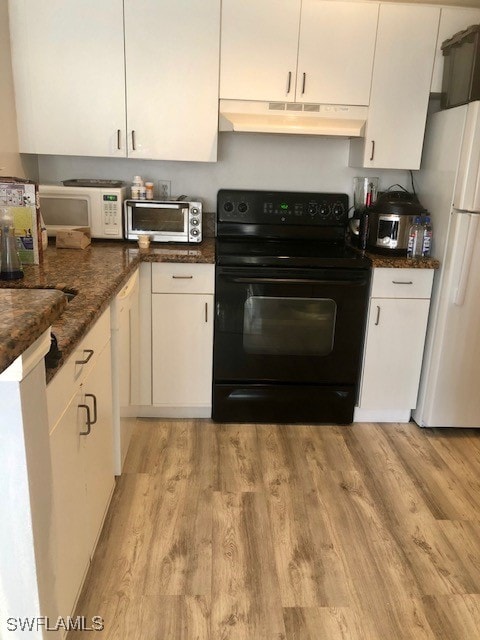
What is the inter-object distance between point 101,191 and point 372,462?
1972 millimetres

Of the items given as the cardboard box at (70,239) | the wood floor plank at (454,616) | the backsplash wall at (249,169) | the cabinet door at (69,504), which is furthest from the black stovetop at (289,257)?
the wood floor plank at (454,616)

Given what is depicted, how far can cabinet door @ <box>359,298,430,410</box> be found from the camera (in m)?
2.67

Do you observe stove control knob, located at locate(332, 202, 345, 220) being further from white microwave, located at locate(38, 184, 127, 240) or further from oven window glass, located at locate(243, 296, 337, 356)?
white microwave, located at locate(38, 184, 127, 240)

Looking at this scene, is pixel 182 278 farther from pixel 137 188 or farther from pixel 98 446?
pixel 98 446

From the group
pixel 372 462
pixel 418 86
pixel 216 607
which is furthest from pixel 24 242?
pixel 418 86

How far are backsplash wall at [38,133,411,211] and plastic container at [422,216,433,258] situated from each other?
54 centimetres

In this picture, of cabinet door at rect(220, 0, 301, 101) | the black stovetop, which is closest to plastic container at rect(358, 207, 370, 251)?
the black stovetop

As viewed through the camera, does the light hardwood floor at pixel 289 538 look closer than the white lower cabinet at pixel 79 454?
No

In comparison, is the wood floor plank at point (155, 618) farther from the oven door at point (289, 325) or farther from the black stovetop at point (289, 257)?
the black stovetop at point (289, 257)

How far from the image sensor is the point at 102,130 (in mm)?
2672

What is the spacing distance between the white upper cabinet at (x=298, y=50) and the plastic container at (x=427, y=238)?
28.8 inches

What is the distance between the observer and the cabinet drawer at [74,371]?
1185mm

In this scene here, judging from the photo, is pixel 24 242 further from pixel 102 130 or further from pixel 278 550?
pixel 278 550

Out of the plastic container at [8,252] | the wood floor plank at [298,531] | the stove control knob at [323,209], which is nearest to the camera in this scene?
the wood floor plank at [298,531]
